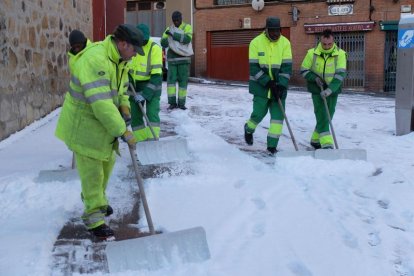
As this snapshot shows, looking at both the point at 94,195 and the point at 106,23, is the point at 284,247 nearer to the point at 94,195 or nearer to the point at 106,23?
the point at 94,195

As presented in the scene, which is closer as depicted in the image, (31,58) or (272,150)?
(272,150)

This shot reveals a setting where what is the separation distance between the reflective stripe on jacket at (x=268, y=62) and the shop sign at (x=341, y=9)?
13668mm

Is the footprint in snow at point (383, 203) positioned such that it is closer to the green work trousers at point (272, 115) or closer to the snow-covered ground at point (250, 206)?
the snow-covered ground at point (250, 206)

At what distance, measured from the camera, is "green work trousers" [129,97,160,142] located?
689 cm

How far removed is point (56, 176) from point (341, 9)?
1633 centimetres

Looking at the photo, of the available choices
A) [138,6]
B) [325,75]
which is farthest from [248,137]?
[138,6]

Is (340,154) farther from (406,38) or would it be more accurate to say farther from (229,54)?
(229,54)

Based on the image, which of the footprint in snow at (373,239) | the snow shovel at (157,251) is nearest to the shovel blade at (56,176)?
the snow shovel at (157,251)

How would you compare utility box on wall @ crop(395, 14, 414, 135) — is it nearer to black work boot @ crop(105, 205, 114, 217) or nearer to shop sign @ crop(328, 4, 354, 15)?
black work boot @ crop(105, 205, 114, 217)

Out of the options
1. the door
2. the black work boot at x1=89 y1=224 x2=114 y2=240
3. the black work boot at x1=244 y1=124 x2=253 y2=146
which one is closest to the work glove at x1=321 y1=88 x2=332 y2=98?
the black work boot at x1=244 y1=124 x2=253 y2=146

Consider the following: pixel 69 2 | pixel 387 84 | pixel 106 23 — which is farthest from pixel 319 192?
pixel 387 84

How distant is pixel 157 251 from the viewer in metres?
3.69

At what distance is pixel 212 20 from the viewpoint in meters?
22.4

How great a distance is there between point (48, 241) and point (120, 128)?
1.05 m
